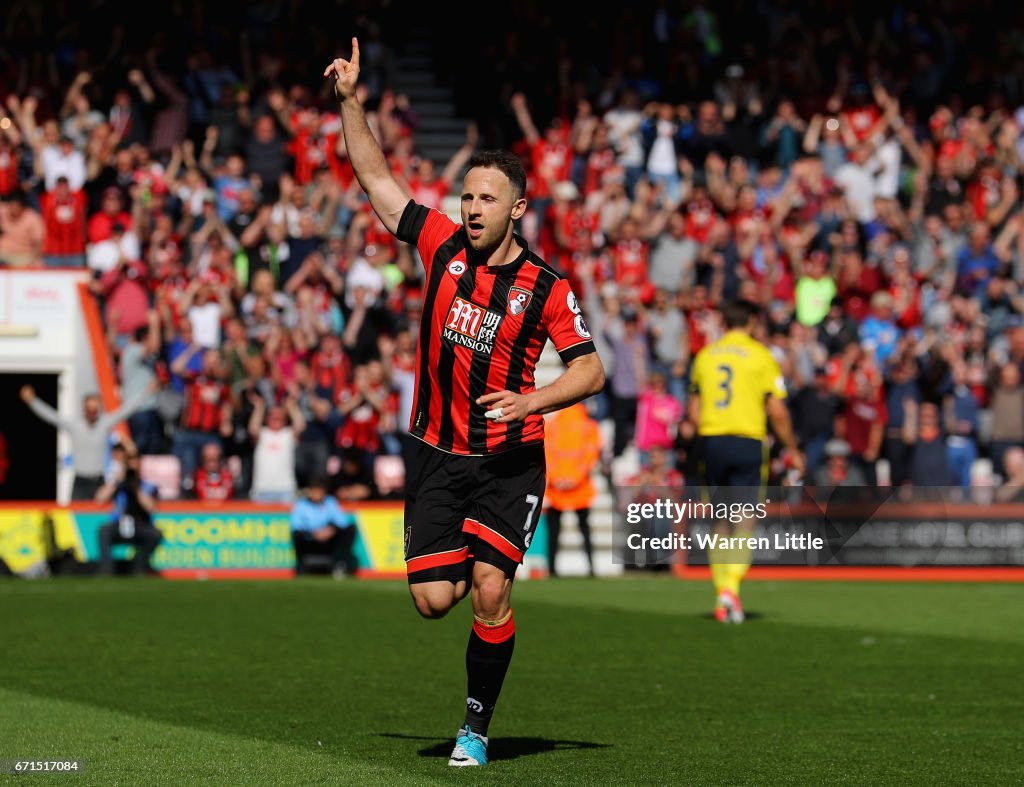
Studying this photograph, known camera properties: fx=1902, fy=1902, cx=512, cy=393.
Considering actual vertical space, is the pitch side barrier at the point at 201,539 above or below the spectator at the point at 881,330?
below

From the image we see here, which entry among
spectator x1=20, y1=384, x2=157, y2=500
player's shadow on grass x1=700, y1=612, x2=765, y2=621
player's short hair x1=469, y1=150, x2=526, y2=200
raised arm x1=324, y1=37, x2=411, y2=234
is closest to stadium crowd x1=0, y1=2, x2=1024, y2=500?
spectator x1=20, y1=384, x2=157, y2=500

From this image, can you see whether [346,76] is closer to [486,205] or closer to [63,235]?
[486,205]

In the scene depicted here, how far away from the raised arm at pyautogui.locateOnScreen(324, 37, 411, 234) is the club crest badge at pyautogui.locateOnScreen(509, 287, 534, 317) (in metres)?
0.63

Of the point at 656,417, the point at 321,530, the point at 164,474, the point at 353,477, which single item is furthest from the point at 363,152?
the point at 656,417

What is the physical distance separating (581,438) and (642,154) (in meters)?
6.76

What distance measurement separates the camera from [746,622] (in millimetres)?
14742

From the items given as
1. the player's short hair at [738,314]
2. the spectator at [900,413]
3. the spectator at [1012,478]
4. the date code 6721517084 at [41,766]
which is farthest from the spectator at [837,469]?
the date code 6721517084 at [41,766]

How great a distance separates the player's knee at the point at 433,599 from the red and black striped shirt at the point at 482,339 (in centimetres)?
57

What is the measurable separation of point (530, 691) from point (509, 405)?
11.6 ft

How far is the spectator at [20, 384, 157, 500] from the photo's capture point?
20.7 meters

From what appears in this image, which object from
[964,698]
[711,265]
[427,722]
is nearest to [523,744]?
[427,722]

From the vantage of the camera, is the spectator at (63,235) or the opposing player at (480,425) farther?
the spectator at (63,235)

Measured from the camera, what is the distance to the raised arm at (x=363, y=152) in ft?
25.6

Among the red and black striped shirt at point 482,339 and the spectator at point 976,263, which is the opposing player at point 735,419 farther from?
the spectator at point 976,263
